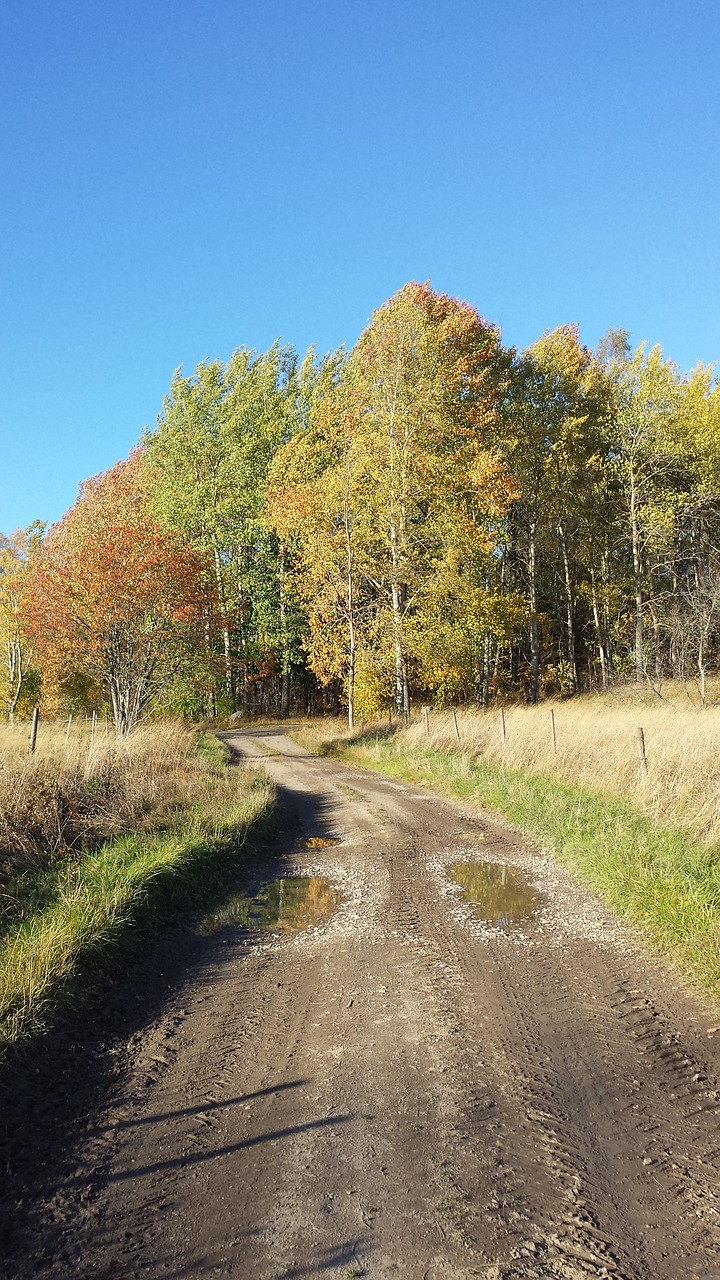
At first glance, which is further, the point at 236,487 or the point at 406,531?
the point at 236,487

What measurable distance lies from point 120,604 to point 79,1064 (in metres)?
17.7

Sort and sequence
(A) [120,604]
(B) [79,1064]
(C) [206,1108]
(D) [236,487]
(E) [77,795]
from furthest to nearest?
(D) [236,487] → (A) [120,604] → (E) [77,795] → (B) [79,1064] → (C) [206,1108]

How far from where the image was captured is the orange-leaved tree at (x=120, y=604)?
68.6ft

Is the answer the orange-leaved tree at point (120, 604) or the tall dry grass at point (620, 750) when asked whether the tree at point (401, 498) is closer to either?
the tall dry grass at point (620, 750)

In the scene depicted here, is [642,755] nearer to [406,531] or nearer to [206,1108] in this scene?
[206,1108]

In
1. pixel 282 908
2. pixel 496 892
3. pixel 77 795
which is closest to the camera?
pixel 282 908

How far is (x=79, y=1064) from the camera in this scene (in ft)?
15.6

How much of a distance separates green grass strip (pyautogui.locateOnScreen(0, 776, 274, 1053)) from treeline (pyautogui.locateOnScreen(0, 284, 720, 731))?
40.5 ft

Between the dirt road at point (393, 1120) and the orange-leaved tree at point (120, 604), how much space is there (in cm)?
1539

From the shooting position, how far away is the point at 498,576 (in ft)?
113

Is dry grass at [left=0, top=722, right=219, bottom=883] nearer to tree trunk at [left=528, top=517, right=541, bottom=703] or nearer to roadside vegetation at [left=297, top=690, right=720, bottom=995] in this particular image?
roadside vegetation at [left=297, top=690, right=720, bottom=995]

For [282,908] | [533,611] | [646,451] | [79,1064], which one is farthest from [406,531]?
[79,1064]

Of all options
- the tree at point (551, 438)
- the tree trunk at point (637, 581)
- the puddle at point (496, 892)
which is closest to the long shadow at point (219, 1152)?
the puddle at point (496, 892)

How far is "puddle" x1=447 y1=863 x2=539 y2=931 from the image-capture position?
7.59 metres
